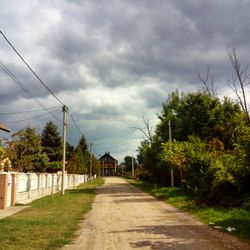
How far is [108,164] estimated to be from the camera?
7559 inches

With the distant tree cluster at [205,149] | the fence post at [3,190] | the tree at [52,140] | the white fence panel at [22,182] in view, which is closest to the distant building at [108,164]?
the tree at [52,140]

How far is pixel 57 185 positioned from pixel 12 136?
941 centimetres

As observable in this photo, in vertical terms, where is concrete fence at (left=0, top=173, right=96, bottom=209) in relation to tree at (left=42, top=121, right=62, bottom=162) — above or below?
below

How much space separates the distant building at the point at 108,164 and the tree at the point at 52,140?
104 metres

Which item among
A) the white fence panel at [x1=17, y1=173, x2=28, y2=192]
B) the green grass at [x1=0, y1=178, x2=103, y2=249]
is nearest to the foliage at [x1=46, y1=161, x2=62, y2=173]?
the white fence panel at [x1=17, y1=173, x2=28, y2=192]

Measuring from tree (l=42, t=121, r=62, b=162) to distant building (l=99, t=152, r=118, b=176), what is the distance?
104088 millimetres

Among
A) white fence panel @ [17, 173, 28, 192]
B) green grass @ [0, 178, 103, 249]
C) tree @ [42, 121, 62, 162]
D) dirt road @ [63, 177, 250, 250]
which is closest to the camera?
dirt road @ [63, 177, 250, 250]

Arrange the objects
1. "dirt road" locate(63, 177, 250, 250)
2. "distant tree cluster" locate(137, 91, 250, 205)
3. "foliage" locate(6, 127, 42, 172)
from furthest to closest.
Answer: "foliage" locate(6, 127, 42, 172) → "distant tree cluster" locate(137, 91, 250, 205) → "dirt road" locate(63, 177, 250, 250)

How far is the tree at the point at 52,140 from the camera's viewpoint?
78438 mm

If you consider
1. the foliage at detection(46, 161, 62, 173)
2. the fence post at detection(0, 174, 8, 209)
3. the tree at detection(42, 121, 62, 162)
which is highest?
the tree at detection(42, 121, 62, 162)

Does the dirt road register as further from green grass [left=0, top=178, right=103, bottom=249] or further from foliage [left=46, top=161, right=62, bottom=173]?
foliage [left=46, top=161, right=62, bottom=173]

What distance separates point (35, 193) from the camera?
100 feet

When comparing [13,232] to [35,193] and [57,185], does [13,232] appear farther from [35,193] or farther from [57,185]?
[57,185]

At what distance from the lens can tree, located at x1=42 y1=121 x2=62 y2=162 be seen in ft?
257
